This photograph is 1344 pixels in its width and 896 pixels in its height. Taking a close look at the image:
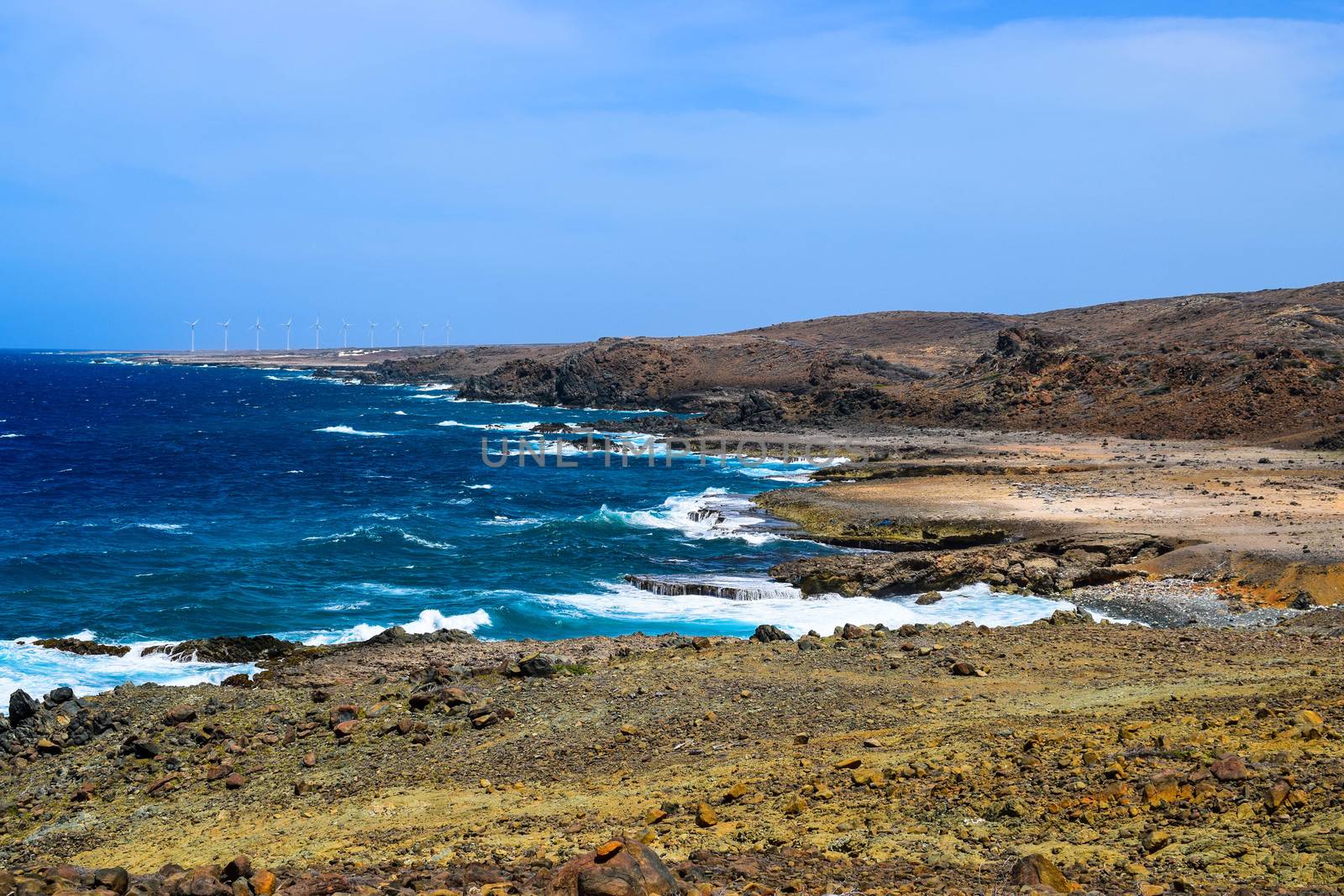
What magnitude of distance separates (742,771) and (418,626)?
1559cm

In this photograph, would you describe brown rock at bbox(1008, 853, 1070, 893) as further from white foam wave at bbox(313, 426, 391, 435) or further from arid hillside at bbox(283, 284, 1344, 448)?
white foam wave at bbox(313, 426, 391, 435)

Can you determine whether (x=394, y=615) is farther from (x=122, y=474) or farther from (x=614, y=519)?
(x=122, y=474)

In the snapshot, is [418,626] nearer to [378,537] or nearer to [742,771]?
[378,537]

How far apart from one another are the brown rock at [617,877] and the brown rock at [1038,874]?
246cm

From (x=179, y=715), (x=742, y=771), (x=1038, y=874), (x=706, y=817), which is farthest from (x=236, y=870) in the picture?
(x=179, y=715)

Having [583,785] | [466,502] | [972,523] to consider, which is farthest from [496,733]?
[466,502]

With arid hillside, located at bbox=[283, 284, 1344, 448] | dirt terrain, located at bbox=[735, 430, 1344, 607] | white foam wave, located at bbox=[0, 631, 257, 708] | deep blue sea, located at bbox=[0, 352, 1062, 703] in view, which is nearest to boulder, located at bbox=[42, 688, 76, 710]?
white foam wave, located at bbox=[0, 631, 257, 708]

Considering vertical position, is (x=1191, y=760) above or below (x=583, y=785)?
above

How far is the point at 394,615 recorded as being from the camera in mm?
26906

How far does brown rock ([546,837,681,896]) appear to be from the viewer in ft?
25.6

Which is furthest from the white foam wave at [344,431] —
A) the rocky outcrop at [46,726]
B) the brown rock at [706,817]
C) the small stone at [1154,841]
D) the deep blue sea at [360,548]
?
the small stone at [1154,841]

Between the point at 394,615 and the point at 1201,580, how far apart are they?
19.0 meters

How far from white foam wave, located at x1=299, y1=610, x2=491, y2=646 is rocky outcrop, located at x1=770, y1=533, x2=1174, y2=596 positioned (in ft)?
27.3

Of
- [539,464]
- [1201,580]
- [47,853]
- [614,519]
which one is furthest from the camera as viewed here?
[539,464]
